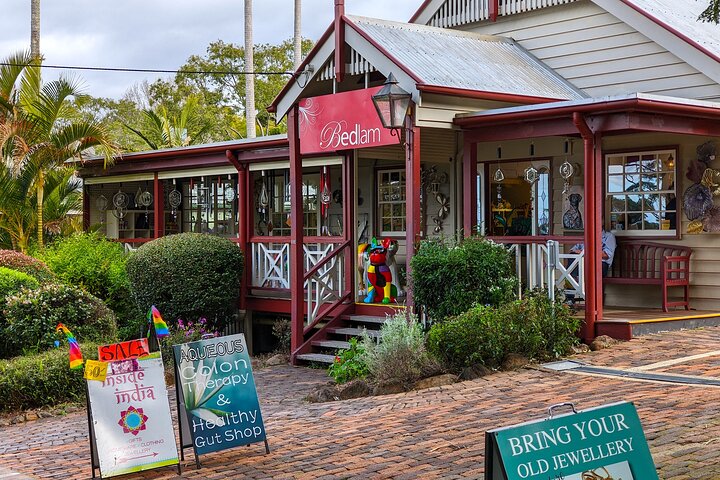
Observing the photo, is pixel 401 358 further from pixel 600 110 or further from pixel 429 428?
pixel 600 110

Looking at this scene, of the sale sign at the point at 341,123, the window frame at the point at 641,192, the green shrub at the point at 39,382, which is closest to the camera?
the green shrub at the point at 39,382

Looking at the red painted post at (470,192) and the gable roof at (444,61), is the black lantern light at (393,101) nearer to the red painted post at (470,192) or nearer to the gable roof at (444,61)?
the gable roof at (444,61)

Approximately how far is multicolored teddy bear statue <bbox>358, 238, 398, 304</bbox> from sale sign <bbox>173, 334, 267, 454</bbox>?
648 centimetres

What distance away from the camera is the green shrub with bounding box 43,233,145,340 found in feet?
61.0

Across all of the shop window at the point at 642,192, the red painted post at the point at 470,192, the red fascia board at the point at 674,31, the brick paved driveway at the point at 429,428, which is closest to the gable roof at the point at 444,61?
the red painted post at the point at 470,192

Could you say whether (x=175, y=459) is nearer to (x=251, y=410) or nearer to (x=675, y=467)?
(x=251, y=410)

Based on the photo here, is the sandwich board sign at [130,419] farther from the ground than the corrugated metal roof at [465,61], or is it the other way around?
the corrugated metal roof at [465,61]

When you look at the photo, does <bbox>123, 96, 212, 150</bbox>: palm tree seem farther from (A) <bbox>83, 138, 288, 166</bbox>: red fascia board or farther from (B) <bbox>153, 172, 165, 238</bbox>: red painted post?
(B) <bbox>153, 172, 165, 238</bbox>: red painted post

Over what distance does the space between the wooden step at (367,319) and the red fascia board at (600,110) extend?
3066 mm

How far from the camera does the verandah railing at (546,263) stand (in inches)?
497

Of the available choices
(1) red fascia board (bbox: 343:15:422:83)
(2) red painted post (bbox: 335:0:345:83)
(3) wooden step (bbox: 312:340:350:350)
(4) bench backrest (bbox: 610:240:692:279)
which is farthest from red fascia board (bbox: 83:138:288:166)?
(4) bench backrest (bbox: 610:240:692:279)

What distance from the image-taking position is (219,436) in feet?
26.3

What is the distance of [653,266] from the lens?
14.4 metres

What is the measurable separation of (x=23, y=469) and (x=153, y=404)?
144 centimetres
